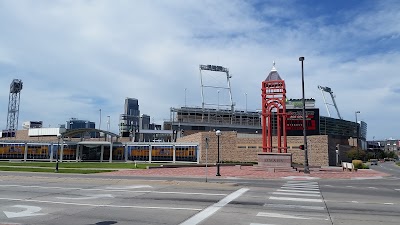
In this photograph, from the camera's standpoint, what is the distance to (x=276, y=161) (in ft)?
118

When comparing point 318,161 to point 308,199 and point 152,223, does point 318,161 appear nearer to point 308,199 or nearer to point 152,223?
point 308,199

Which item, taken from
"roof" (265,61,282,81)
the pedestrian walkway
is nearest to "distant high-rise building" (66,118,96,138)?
"roof" (265,61,282,81)

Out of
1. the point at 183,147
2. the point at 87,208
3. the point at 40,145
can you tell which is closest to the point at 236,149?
the point at 183,147

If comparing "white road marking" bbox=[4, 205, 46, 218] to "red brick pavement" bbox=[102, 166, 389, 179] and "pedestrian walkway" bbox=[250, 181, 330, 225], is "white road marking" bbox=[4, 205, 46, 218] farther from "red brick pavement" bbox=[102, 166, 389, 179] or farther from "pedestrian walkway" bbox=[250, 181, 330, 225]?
"red brick pavement" bbox=[102, 166, 389, 179]

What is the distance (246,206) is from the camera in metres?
13.0

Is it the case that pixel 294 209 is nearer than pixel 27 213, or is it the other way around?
pixel 27 213

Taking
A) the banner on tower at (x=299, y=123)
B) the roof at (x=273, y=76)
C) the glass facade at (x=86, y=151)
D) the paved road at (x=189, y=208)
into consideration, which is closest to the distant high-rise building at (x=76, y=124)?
the glass facade at (x=86, y=151)

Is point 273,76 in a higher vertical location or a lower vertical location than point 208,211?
higher

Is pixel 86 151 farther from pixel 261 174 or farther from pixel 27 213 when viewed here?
pixel 27 213

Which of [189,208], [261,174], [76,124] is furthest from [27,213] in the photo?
[76,124]

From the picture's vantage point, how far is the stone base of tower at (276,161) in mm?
35375

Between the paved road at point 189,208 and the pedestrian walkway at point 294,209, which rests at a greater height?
the pedestrian walkway at point 294,209

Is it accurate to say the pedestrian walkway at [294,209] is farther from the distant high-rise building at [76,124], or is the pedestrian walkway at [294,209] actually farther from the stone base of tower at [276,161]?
the distant high-rise building at [76,124]

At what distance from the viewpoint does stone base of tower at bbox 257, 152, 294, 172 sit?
3538cm
